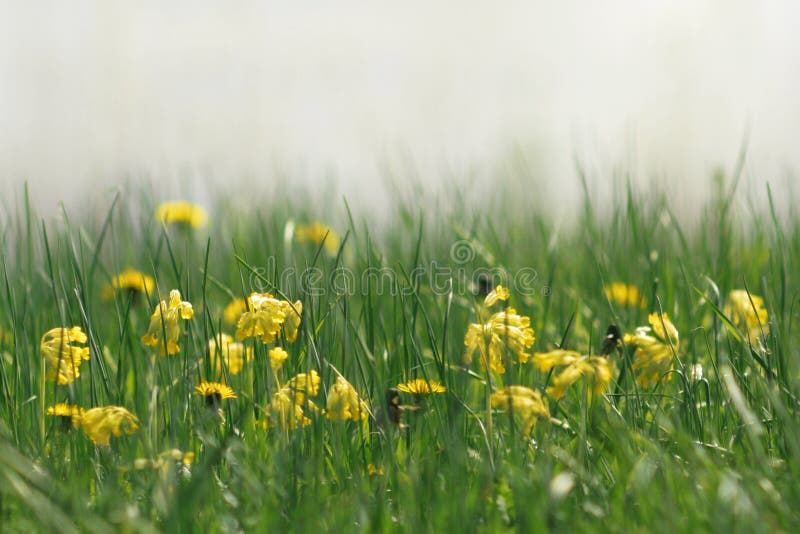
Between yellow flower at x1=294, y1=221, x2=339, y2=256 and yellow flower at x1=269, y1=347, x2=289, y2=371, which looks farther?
yellow flower at x1=294, y1=221, x2=339, y2=256

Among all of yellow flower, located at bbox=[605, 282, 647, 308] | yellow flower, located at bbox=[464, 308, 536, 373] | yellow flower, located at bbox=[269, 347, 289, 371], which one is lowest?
yellow flower, located at bbox=[605, 282, 647, 308]

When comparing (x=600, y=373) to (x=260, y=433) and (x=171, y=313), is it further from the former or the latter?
(x=171, y=313)

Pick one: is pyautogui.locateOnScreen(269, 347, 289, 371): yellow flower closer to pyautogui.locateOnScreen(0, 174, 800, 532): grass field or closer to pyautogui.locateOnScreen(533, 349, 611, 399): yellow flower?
pyautogui.locateOnScreen(0, 174, 800, 532): grass field

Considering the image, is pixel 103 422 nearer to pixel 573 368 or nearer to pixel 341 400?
pixel 341 400

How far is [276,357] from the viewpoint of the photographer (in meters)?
1.77

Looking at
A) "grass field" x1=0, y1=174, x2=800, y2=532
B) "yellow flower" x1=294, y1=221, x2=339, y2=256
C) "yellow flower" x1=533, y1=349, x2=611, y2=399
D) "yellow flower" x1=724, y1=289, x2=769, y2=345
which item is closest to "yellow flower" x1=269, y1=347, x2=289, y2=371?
"grass field" x1=0, y1=174, x2=800, y2=532

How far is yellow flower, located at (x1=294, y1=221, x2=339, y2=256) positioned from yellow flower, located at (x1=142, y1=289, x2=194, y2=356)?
5.51 ft

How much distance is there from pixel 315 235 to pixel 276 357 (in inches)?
76.5

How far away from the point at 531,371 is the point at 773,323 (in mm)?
656

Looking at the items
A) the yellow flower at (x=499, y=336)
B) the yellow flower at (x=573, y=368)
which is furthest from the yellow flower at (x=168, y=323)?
the yellow flower at (x=573, y=368)

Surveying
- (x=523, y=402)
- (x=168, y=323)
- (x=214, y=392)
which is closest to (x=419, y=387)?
(x=523, y=402)

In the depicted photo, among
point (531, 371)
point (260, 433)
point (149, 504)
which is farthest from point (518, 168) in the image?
point (149, 504)

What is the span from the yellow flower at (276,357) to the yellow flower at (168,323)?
20cm

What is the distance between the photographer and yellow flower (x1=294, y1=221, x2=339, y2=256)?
362cm
